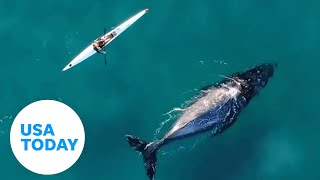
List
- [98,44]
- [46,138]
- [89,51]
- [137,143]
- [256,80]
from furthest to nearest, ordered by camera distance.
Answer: [256,80], [89,51], [46,138], [98,44], [137,143]

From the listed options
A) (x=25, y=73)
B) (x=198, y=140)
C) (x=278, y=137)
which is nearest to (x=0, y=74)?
(x=25, y=73)

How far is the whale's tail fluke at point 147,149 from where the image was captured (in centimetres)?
8744

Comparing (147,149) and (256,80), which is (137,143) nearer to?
(147,149)

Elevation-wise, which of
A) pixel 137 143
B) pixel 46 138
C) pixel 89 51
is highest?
pixel 89 51

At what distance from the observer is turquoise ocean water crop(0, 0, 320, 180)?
291ft

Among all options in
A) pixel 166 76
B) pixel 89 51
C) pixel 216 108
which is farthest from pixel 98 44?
pixel 216 108

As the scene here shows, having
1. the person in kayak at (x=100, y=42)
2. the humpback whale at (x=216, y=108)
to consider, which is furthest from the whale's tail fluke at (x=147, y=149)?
the person in kayak at (x=100, y=42)

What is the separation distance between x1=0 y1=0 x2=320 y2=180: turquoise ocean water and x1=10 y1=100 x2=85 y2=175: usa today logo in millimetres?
823

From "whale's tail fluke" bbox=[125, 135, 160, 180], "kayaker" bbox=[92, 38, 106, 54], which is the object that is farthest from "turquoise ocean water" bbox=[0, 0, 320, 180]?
"kayaker" bbox=[92, 38, 106, 54]

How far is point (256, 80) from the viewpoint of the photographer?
88688mm

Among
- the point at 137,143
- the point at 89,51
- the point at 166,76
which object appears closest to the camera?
the point at 137,143

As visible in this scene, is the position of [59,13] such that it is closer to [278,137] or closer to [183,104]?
[183,104]

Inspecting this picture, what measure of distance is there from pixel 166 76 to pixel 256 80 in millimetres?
9653

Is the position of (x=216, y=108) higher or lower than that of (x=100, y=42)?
lower
